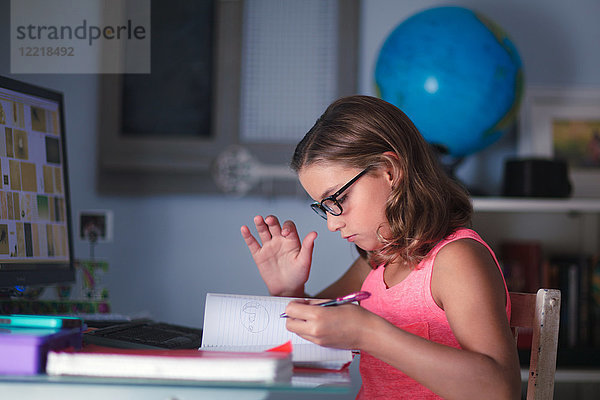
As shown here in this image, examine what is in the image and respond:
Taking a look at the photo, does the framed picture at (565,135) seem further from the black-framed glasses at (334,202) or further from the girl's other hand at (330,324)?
the girl's other hand at (330,324)

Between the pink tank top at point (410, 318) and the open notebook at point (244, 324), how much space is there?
0.20 meters

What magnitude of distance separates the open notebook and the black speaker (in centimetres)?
94

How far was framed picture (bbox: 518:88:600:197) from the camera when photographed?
1.78m

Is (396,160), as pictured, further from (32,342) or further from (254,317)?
(32,342)

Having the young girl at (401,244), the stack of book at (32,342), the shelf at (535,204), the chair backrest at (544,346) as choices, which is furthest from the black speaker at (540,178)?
the stack of book at (32,342)

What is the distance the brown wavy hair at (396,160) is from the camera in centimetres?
93

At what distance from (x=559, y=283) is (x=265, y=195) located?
0.88 metres

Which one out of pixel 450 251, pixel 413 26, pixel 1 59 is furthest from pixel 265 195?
pixel 450 251

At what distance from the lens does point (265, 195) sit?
1756 millimetres

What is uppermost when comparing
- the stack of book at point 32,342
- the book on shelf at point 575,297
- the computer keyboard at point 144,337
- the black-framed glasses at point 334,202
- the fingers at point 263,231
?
the black-framed glasses at point 334,202

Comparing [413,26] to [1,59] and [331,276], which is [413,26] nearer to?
[331,276]

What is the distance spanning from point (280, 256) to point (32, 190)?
476 millimetres

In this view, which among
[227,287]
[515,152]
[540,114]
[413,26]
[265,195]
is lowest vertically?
[227,287]

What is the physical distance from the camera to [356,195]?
0.93m
